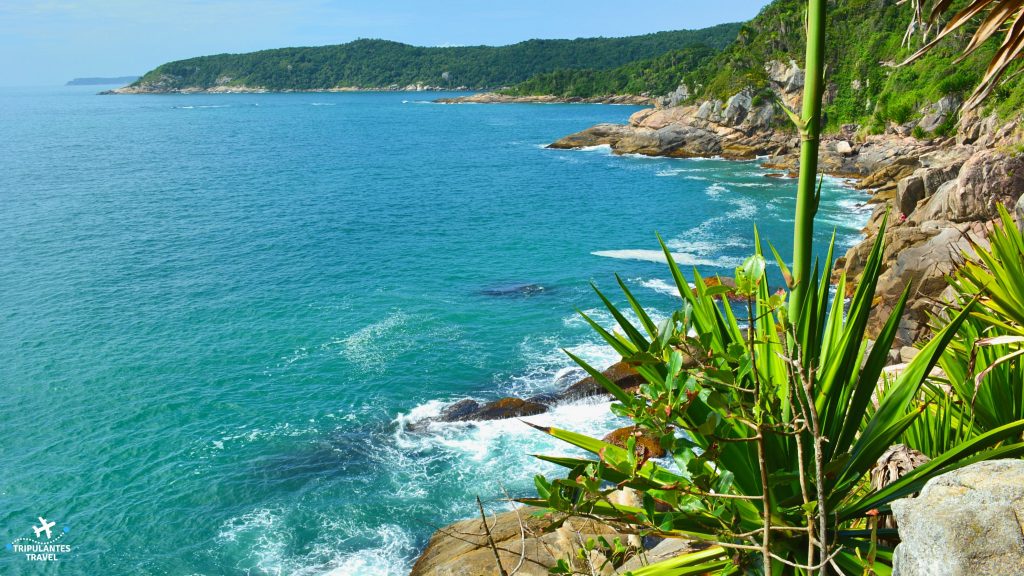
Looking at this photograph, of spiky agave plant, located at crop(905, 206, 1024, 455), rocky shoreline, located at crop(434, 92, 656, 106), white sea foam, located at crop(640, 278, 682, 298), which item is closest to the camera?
spiky agave plant, located at crop(905, 206, 1024, 455)

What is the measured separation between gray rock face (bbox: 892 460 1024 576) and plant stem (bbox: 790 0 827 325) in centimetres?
106

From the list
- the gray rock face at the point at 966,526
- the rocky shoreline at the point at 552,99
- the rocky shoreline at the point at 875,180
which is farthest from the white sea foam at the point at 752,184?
the rocky shoreline at the point at 552,99

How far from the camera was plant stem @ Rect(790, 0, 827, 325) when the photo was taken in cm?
300

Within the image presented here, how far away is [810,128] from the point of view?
307cm

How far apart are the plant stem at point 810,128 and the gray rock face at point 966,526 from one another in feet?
3.46

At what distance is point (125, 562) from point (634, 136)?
6565 centimetres

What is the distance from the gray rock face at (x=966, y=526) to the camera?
2.43m

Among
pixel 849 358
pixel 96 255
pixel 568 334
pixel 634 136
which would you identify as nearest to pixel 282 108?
pixel 634 136

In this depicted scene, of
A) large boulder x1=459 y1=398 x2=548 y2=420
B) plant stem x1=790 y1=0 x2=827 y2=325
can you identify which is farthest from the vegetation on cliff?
plant stem x1=790 y1=0 x2=827 y2=325

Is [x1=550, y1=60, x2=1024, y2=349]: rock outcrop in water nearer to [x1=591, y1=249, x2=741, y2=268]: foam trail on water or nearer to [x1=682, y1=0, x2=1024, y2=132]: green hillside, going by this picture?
[x1=682, y1=0, x2=1024, y2=132]: green hillside

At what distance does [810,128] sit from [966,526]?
5.39 feet

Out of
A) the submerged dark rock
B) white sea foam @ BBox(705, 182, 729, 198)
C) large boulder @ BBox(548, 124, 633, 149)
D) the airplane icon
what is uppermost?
large boulder @ BBox(548, 124, 633, 149)

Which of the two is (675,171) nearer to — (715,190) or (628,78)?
(715,190)

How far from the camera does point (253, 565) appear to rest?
1360 cm
